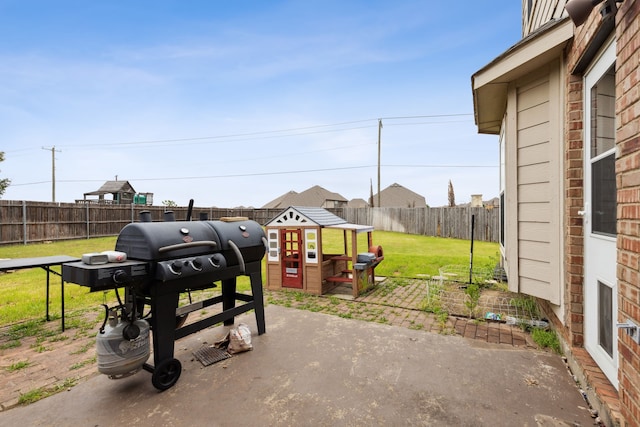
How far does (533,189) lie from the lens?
3.30 metres

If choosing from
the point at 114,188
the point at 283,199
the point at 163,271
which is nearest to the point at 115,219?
the point at 114,188

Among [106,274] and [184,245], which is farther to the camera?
[184,245]

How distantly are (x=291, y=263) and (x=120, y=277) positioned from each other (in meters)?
4.22

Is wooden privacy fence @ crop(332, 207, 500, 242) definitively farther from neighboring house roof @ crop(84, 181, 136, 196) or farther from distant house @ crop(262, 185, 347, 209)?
neighboring house roof @ crop(84, 181, 136, 196)

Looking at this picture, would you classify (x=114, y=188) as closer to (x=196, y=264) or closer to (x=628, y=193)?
(x=196, y=264)

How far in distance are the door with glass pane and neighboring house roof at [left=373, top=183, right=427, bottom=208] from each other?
37.3 metres

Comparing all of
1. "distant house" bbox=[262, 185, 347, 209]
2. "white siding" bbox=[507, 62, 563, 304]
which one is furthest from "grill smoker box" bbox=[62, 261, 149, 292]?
"distant house" bbox=[262, 185, 347, 209]

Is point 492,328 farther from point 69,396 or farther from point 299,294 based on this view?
point 69,396

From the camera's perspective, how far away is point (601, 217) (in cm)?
233

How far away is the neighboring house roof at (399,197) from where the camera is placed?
4022 cm

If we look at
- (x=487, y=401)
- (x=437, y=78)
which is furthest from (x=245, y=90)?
(x=487, y=401)

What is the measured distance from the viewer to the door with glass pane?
2.13 m

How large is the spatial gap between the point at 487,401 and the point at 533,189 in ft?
7.53

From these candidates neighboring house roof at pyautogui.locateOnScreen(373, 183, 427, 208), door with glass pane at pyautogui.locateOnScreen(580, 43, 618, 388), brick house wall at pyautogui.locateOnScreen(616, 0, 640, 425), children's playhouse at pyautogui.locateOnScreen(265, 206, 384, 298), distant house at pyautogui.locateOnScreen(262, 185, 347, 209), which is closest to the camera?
brick house wall at pyautogui.locateOnScreen(616, 0, 640, 425)
